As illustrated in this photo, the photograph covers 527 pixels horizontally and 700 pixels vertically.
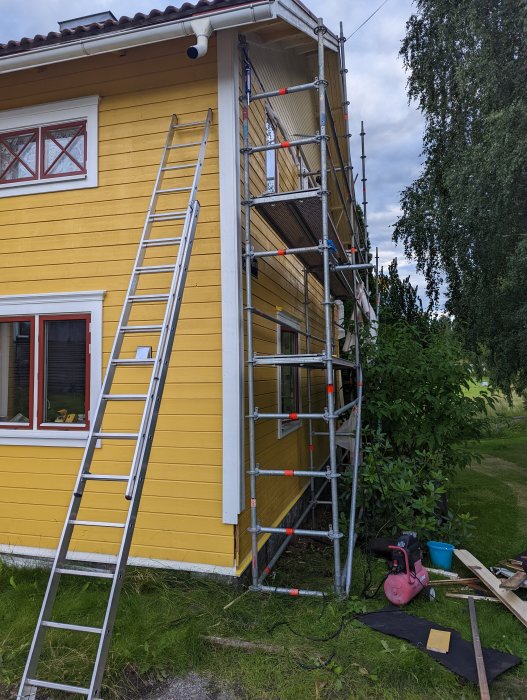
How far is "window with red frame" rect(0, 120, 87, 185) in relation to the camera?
5.32 metres

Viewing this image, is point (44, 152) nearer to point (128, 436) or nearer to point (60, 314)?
point (60, 314)

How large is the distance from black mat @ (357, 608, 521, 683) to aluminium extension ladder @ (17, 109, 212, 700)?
220 centimetres

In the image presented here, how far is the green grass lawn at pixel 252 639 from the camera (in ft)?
10.6

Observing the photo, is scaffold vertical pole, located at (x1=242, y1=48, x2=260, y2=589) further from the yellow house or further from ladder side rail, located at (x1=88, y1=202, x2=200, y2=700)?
ladder side rail, located at (x1=88, y1=202, x2=200, y2=700)

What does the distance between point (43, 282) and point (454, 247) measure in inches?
409

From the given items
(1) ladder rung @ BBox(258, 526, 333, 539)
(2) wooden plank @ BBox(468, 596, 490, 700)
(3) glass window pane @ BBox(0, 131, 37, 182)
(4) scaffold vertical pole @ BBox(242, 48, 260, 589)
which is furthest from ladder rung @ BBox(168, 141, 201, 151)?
(2) wooden plank @ BBox(468, 596, 490, 700)

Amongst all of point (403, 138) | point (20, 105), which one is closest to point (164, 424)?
point (20, 105)

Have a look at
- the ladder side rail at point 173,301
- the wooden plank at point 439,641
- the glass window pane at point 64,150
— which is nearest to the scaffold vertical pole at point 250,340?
the ladder side rail at point 173,301

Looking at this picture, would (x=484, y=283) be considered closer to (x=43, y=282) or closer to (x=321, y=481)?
(x=321, y=481)

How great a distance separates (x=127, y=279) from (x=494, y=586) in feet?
15.4

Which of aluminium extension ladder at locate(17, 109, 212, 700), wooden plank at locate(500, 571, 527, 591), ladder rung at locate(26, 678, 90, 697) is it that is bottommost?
wooden plank at locate(500, 571, 527, 591)

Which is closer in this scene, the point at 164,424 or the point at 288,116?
the point at 164,424

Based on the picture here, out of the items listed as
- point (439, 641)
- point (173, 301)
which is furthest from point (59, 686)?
point (439, 641)

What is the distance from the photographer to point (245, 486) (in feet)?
15.5
